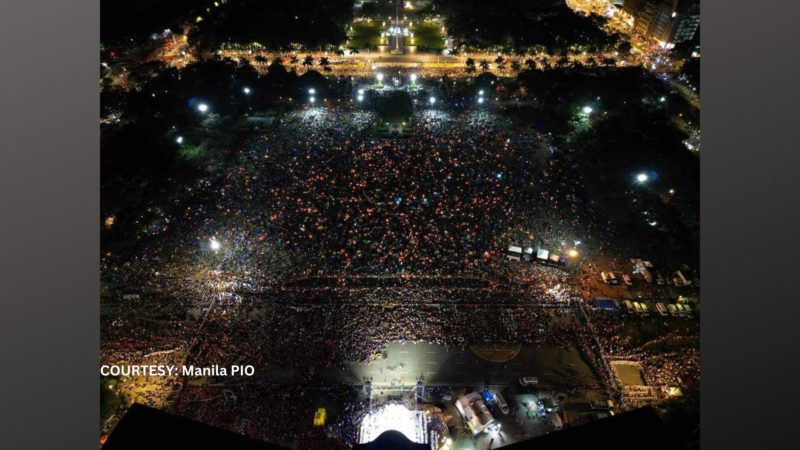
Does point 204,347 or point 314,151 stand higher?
point 314,151

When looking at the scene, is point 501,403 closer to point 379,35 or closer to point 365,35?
point 379,35

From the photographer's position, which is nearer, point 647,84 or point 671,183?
point 671,183

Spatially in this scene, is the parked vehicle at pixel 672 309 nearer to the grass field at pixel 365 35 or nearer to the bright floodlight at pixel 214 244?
the bright floodlight at pixel 214 244

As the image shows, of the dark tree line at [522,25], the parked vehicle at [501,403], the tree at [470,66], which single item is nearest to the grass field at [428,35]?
the dark tree line at [522,25]

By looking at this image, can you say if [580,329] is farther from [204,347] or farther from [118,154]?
[118,154]

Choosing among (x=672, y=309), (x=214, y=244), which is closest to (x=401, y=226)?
(x=214, y=244)

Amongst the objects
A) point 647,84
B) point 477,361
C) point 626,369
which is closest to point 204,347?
point 477,361

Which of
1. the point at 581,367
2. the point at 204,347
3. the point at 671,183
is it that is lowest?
the point at 204,347
